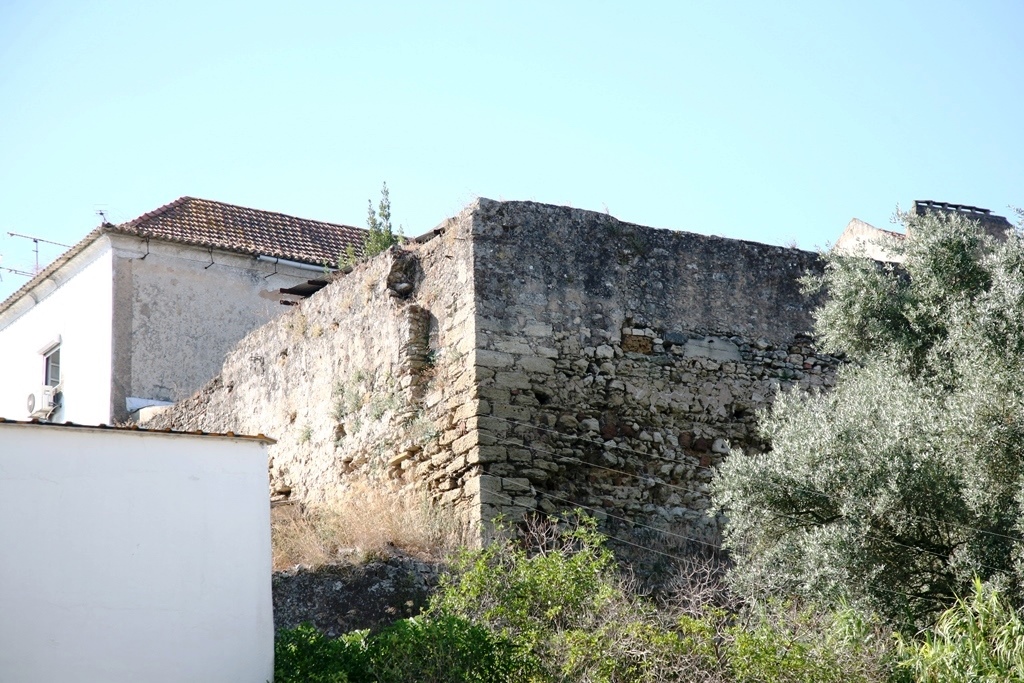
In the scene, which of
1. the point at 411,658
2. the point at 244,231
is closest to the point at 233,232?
the point at 244,231

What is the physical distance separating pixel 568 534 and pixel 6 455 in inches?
183

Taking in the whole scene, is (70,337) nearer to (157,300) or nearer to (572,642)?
(157,300)

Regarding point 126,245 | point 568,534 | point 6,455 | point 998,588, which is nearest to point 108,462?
point 6,455

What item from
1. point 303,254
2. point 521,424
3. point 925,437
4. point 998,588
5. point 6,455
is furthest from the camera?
point 303,254

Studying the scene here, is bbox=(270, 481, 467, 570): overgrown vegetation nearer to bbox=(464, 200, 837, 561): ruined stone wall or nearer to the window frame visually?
bbox=(464, 200, 837, 561): ruined stone wall

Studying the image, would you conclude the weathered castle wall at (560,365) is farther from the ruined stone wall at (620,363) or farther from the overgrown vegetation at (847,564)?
the overgrown vegetation at (847,564)

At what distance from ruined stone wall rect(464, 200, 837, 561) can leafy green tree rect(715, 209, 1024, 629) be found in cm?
159

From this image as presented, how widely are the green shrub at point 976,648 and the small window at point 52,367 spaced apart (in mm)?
16117

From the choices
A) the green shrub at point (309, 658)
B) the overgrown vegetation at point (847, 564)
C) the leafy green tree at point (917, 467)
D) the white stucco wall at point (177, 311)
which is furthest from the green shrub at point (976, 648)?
the white stucco wall at point (177, 311)

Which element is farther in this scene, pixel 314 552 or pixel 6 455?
pixel 314 552

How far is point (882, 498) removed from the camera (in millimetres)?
10312

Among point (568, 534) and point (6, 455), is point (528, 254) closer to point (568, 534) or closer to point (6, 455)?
point (568, 534)

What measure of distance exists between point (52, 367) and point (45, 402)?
31.7 inches

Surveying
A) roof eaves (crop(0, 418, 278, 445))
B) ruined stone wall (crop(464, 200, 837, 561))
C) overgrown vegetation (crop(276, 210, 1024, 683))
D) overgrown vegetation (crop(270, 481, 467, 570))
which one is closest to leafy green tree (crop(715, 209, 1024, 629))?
overgrown vegetation (crop(276, 210, 1024, 683))
